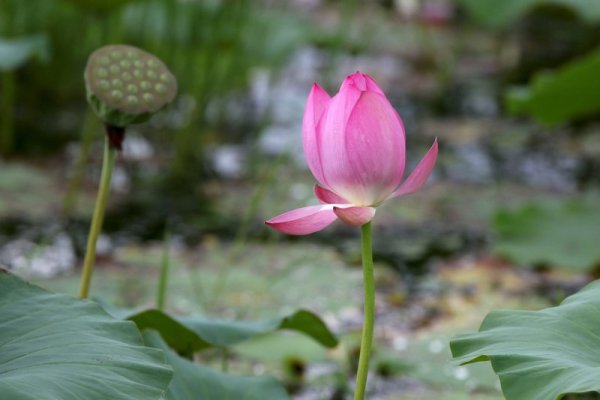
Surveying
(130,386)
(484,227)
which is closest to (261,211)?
(484,227)

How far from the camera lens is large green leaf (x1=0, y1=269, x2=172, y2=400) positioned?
667 mm

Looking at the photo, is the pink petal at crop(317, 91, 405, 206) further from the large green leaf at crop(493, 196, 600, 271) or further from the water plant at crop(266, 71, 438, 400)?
the large green leaf at crop(493, 196, 600, 271)

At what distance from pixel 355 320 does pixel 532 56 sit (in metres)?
3.00

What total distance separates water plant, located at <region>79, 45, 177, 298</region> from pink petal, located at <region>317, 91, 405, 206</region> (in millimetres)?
217

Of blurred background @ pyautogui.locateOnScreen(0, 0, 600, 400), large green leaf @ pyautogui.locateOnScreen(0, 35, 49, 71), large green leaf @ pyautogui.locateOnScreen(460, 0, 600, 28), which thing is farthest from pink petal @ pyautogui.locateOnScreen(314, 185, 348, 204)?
large green leaf @ pyautogui.locateOnScreen(460, 0, 600, 28)

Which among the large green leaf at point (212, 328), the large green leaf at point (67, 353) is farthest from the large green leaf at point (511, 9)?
the large green leaf at point (67, 353)

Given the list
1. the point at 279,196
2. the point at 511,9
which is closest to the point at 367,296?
the point at 279,196

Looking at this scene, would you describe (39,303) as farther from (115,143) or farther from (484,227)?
(484,227)

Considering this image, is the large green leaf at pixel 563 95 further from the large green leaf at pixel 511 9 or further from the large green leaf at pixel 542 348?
the large green leaf at pixel 542 348

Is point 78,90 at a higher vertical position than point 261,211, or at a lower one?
lower

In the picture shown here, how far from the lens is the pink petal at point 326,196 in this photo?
0.73 m

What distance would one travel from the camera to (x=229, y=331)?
98 cm

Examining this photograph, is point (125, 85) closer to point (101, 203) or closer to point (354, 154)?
point (101, 203)

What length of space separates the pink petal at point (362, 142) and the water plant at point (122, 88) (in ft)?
0.71
